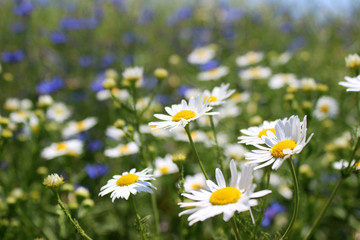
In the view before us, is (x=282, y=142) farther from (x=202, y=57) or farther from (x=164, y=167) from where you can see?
(x=202, y=57)

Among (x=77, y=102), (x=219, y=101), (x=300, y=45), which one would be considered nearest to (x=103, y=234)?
(x=219, y=101)

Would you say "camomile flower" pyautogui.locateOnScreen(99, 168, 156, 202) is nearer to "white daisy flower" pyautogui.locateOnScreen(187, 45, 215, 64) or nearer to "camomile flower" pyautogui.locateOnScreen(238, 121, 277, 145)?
"camomile flower" pyautogui.locateOnScreen(238, 121, 277, 145)

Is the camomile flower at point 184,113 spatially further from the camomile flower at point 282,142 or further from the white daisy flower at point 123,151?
the white daisy flower at point 123,151

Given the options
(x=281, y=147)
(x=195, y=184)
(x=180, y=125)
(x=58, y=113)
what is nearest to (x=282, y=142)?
(x=281, y=147)

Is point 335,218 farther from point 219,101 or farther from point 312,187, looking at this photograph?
point 219,101

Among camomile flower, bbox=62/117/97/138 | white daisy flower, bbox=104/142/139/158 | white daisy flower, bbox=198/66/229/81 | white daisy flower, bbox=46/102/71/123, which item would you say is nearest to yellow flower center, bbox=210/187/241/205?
white daisy flower, bbox=104/142/139/158

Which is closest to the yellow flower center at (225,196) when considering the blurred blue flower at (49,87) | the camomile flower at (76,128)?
the camomile flower at (76,128)
